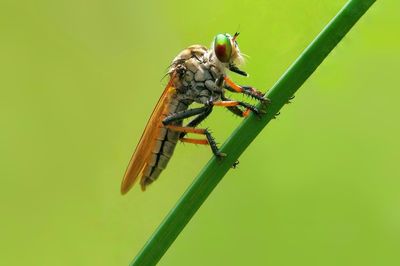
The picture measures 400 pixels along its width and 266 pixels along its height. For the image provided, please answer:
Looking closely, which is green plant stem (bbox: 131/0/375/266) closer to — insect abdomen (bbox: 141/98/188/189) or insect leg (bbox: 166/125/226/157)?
insect leg (bbox: 166/125/226/157)

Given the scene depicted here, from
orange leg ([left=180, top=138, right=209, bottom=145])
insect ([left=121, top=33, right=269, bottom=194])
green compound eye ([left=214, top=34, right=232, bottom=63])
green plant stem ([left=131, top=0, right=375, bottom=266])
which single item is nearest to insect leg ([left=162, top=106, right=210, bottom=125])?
insect ([left=121, top=33, right=269, bottom=194])

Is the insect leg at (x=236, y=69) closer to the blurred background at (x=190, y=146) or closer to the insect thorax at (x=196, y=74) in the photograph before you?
the insect thorax at (x=196, y=74)

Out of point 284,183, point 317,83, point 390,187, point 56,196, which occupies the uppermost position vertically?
point 317,83

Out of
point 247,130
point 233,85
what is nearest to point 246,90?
point 233,85

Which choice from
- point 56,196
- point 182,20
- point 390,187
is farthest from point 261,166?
point 56,196

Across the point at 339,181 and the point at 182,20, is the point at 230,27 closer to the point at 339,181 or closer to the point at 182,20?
the point at 182,20

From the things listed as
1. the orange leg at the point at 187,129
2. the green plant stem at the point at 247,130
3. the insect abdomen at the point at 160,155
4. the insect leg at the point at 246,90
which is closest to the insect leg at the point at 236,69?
the insect leg at the point at 246,90

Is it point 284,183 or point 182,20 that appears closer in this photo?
point 284,183
